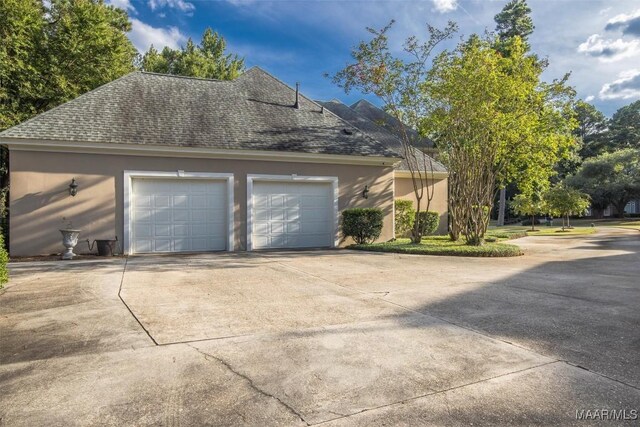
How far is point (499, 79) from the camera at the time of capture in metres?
10.8

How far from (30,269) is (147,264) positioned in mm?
2153

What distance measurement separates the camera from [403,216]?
15.3 metres

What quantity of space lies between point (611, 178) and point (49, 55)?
39789 mm

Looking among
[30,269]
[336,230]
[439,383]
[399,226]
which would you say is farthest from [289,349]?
[399,226]

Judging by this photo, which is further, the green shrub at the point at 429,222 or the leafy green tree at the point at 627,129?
the leafy green tree at the point at 627,129

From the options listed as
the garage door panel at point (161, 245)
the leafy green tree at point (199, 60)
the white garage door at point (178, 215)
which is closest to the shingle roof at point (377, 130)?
the white garage door at point (178, 215)

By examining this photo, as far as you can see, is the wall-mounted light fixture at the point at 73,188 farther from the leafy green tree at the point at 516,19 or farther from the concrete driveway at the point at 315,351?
the leafy green tree at the point at 516,19

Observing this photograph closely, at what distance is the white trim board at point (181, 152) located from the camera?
10.2 m

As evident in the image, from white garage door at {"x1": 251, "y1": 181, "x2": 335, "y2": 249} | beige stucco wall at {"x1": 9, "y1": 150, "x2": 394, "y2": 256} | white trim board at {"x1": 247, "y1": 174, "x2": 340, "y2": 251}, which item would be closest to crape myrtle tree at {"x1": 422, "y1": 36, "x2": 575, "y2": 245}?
white trim board at {"x1": 247, "y1": 174, "x2": 340, "y2": 251}

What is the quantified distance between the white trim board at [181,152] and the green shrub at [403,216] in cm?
227

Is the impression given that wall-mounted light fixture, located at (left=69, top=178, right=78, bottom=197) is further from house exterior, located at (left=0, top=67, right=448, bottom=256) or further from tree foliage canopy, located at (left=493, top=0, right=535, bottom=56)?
tree foliage canopy, located at (left=493, top=0, right=535, bottom=56)

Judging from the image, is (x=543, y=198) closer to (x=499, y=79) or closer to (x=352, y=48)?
(x=499, y=79)

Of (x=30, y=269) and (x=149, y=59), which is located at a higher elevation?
(x=149, y=59)

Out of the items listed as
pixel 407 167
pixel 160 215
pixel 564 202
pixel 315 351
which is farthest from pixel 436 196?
pixel 315 351
